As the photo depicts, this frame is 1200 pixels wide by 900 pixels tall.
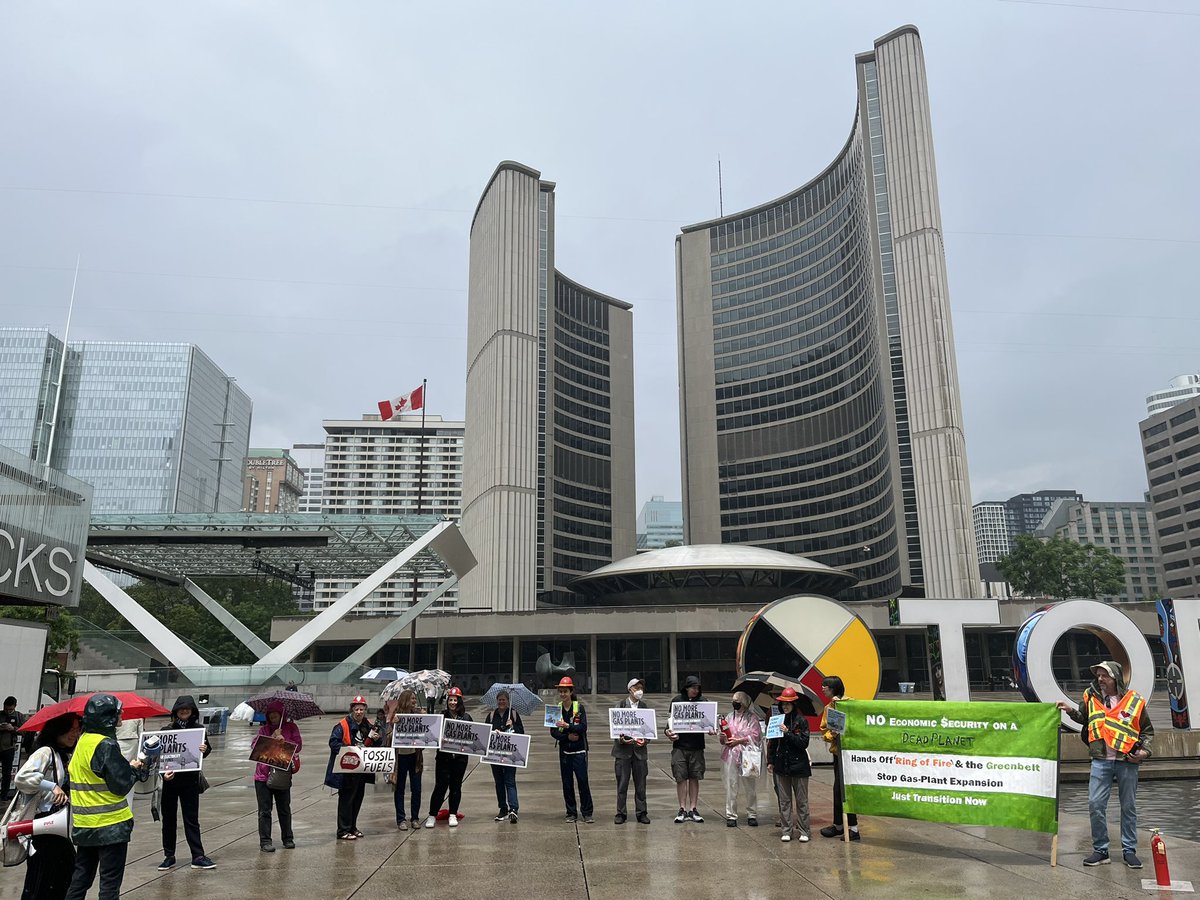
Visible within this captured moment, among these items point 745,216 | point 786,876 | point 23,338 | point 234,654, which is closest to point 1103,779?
point 786,876

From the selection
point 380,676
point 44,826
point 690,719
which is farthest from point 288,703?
point 380,676

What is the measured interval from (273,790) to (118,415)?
520ft

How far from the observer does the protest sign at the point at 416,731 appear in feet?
36.9

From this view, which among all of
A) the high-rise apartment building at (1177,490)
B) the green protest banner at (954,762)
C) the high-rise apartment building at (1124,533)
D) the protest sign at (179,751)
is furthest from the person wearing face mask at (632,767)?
the high-rise apartment building at (1124,533)

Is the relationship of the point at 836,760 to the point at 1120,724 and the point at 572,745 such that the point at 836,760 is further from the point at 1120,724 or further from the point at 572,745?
the point at 572,745

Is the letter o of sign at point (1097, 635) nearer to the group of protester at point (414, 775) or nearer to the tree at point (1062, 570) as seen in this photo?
the group of protester at point (414, 775)

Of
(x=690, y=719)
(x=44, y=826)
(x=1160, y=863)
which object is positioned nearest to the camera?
(x=44, y=826)

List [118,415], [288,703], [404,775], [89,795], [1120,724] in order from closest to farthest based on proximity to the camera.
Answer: [89,795] → [1120,724] → [288,703] → [404,775] → [118,415]

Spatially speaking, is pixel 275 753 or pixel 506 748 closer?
pixel 275 753

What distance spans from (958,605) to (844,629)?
157 inches

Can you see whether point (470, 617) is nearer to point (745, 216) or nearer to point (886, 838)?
point (886, 838)

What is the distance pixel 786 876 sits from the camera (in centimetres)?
846

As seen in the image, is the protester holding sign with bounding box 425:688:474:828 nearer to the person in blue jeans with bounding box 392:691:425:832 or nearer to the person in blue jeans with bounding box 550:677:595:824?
the person in blue jeans with bounding box 392:691:425:832

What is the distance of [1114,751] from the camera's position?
9.06m
